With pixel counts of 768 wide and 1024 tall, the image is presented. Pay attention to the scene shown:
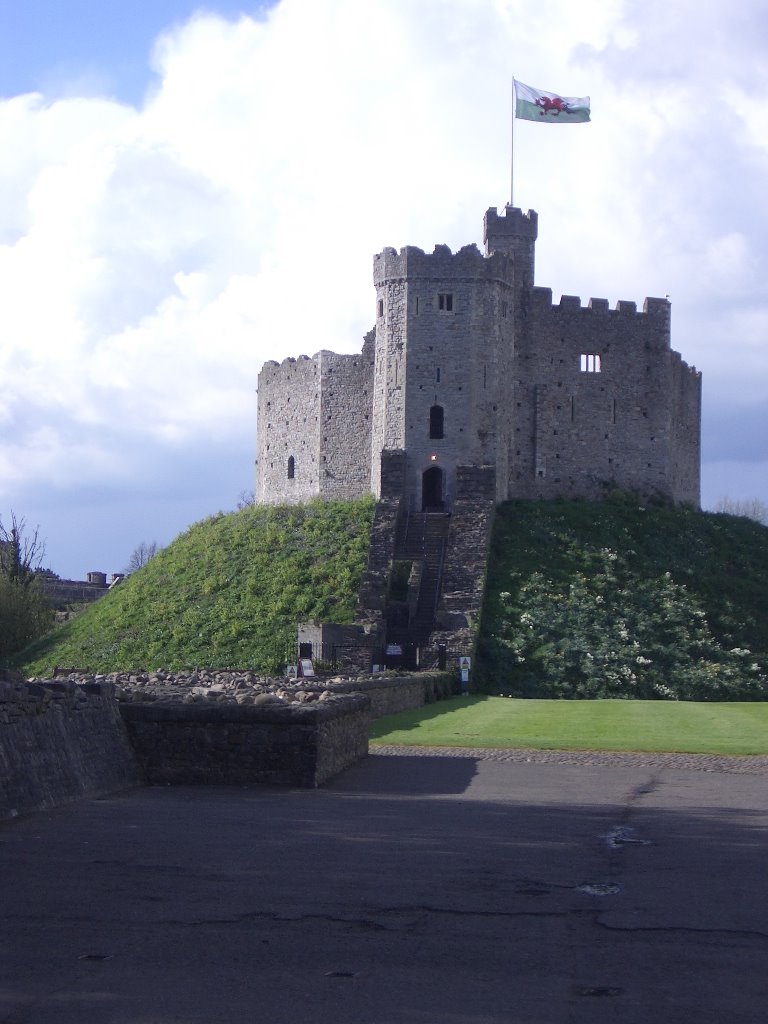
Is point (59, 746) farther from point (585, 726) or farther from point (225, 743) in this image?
point (585, 726)

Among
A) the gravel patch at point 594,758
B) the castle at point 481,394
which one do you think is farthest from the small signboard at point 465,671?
the gravel patch at point 594,758

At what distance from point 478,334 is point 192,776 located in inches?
1441

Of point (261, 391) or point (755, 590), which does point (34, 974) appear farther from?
point (261, 391)

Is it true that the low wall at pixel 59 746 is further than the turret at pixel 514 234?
No

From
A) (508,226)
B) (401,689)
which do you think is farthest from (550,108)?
(401,689)

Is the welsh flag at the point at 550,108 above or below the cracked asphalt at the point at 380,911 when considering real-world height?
above

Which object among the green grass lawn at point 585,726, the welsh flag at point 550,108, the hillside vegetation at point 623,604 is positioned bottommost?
the green grass lawn at point 585,726

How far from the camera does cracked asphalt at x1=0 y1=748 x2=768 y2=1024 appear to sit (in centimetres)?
754

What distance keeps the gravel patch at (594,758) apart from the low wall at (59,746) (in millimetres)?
6260

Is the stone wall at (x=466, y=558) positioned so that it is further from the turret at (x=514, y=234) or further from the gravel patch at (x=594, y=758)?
the gravel patch at (x=594, y=758)

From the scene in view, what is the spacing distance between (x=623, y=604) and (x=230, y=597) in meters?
13.1

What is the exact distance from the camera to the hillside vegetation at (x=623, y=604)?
41531mm

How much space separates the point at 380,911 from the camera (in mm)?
9672

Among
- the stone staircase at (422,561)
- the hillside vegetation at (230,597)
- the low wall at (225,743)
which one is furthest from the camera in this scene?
the stone staircase at (422,561)
